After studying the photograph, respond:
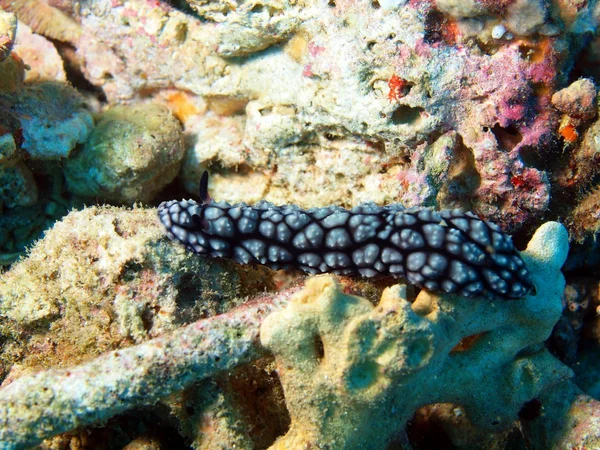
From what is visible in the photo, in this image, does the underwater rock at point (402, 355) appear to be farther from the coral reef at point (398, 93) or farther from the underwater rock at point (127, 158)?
the underwater rock at point (127, 158)

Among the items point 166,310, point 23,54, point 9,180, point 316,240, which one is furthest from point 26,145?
point 316,240

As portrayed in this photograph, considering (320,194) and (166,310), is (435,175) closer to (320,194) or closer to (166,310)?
(320,194)

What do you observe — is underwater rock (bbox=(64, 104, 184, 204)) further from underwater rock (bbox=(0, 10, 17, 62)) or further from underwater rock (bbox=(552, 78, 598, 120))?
underwater rock (bbox=(552, 78, 598, 120))

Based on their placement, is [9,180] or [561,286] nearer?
[561,286]

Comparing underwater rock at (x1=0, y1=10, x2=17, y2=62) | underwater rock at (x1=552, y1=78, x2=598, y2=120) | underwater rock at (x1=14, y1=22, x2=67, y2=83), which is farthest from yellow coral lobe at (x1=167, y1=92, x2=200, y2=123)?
underwater rock at (x1=552, y1=78, x2=598, y2=120)

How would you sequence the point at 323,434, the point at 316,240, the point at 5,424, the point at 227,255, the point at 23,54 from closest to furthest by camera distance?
1. the point at 5,424
2. the point at 323,434
3. the point at 316,240
4. the point at 227,255
5. the point at 23,54

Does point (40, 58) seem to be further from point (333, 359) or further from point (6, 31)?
point (333, 359)

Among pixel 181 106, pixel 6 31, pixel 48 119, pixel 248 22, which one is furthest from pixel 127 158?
pixel 248 22
